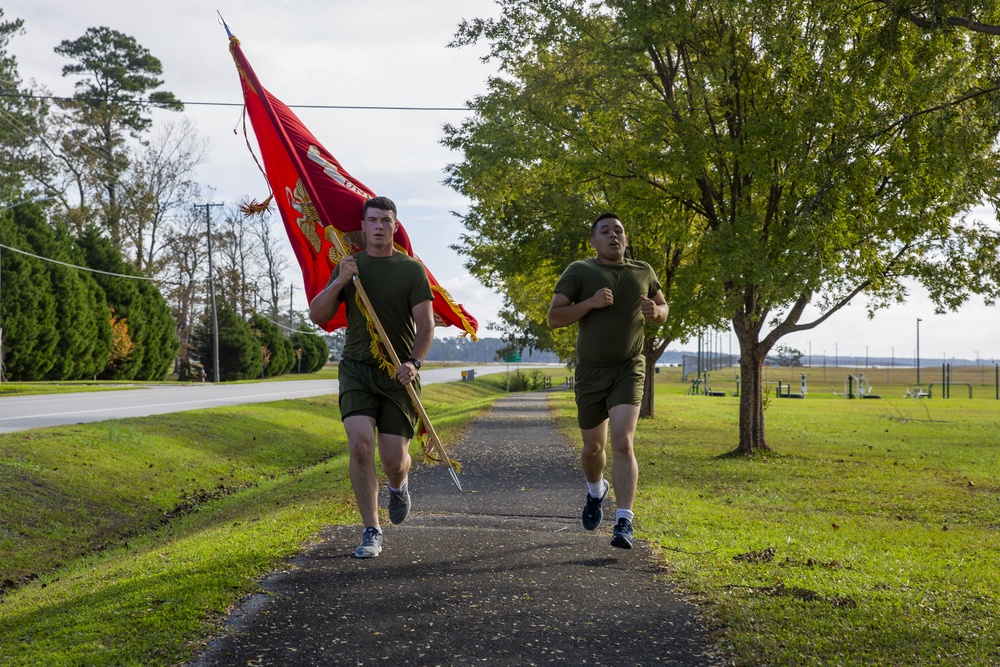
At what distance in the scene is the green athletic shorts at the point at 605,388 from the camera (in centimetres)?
671

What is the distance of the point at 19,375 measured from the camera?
39.2 metres

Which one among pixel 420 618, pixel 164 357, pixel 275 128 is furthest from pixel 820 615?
pixel 164 357

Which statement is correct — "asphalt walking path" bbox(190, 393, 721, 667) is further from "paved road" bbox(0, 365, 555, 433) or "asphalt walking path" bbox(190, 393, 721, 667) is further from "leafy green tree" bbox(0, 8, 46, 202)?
"leafy green tree" bbox(0, 8, 46, 202)

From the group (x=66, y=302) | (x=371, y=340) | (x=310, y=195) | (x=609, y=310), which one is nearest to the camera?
(x=371, y=340)

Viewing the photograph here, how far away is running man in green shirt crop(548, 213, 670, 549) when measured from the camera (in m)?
6.67

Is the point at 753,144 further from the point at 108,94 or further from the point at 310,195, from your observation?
the point at 108,94

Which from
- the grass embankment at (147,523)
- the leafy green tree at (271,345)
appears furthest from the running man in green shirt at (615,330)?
the leafy green tree at (271,345)

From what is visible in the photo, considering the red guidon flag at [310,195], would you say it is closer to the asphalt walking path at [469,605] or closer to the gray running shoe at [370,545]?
the gray running shoe at [370,545]

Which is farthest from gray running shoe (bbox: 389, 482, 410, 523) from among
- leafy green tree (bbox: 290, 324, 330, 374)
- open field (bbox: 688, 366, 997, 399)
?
leafy green tree (bbox: 290, 324, 330, 374)

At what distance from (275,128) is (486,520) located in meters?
3.79

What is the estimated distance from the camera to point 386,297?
637 cm

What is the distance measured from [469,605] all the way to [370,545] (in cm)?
122

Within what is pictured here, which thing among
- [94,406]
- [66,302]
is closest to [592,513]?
[94,406]

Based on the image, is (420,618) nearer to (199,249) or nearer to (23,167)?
(23,167)
